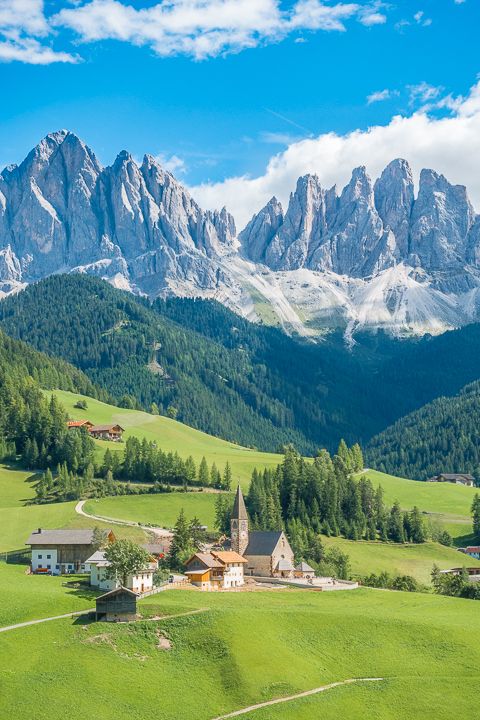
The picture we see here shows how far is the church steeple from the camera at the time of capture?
130500 millimetres

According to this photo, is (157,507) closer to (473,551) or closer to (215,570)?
(215,570)

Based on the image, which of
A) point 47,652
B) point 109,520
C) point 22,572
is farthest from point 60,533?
point 47,652

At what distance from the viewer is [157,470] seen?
598 ft

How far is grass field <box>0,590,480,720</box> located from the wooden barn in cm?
183

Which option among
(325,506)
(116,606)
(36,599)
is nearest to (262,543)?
(325,506)

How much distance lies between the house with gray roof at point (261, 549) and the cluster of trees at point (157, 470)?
49236 millimetres

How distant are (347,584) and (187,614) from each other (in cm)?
3824

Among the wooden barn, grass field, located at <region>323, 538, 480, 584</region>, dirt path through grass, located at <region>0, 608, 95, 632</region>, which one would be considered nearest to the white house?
dirt path through grass, located at <region>0, 608, 95, 632</region>

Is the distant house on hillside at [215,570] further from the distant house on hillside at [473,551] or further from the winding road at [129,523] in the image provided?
the distant house on hillside at [473,551]

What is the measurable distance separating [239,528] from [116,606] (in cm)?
4868

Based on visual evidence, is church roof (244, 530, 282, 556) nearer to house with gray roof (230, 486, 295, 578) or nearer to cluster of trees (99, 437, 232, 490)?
house with gray roof (230, 486, 295, 578)

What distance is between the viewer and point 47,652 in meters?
76.1

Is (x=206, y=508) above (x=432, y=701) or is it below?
above

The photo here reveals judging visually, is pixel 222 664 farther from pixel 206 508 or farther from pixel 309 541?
pixel 206 508
